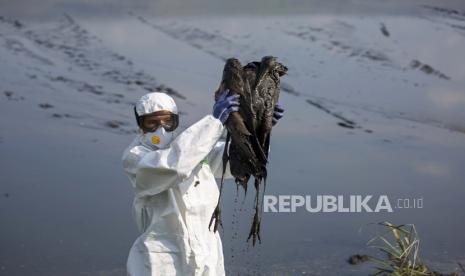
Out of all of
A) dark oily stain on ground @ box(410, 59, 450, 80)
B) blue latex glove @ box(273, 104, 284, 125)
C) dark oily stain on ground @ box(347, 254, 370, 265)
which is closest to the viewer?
blue latex glove @ box(273, 104, 284, 125)

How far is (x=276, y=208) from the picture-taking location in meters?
4.66

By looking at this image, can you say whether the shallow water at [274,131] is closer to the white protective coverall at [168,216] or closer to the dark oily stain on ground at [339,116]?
A: the dark oily stain on ground at [339,116]

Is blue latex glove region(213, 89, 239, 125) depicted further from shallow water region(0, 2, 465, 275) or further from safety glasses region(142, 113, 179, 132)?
shallow water region(0, 2, 465, 275)

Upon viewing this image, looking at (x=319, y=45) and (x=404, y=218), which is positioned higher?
(x=319, y=45)

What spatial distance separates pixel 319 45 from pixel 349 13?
264mm

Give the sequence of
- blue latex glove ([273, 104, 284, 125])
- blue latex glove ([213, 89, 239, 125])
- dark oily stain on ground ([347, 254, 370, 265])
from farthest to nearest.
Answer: dark oily stain on ground ([347, 254, 370, 265]), blue latex glove ([273, 104, 284, 125]), blue latex glove ([213, 89, 239, 125])

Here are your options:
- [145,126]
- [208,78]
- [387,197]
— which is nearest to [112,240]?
[208,78]

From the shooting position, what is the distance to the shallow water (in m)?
4.62

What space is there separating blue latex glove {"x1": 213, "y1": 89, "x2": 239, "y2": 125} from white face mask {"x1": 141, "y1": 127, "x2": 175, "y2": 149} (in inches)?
11.3

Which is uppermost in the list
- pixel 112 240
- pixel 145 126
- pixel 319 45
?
pixel 319 45

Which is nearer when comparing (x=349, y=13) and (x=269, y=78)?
(x=269, y=78)

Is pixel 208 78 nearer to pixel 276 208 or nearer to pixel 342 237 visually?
pixel 276 208

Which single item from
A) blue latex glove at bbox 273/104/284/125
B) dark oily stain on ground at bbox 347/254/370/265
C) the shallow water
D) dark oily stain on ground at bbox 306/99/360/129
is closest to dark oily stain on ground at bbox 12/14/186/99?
the shallow water
